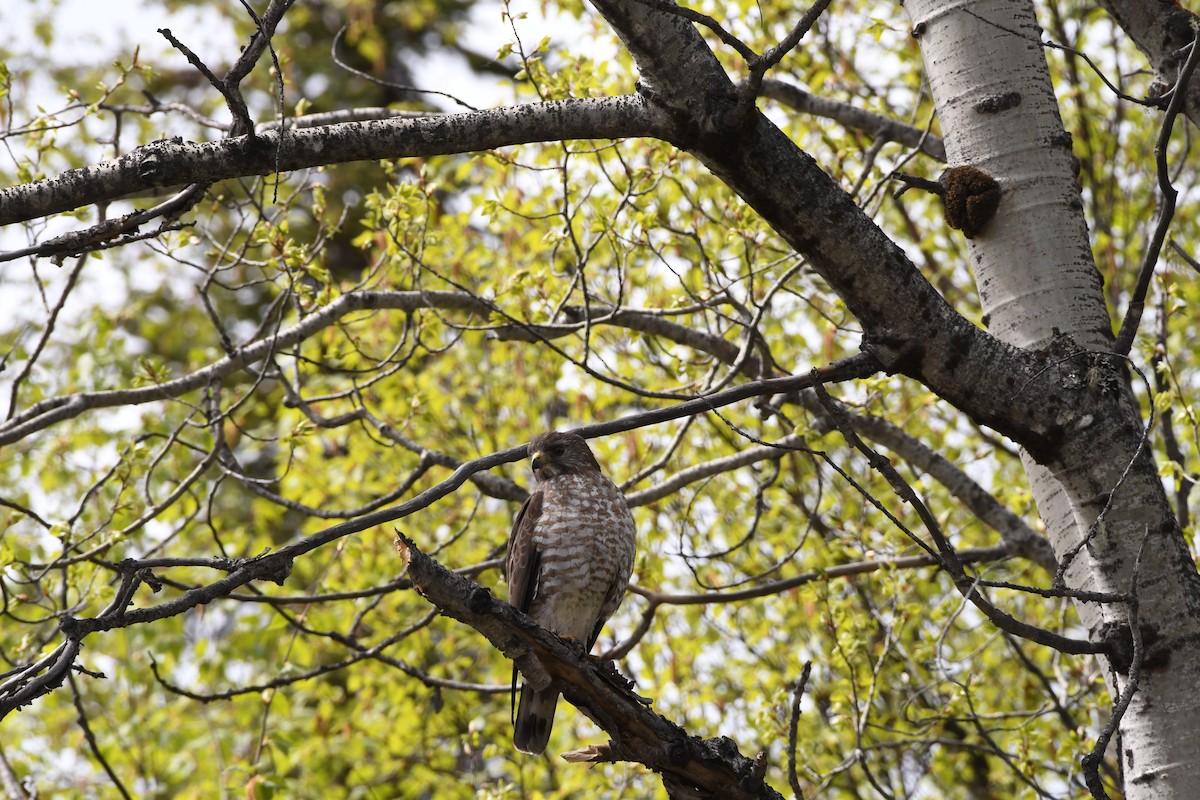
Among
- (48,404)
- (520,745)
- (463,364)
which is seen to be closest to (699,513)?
(463,364)

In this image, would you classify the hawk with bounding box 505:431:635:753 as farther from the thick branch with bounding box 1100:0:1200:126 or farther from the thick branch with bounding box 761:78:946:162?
the thick branch with bounding box 1100:0:1200:126

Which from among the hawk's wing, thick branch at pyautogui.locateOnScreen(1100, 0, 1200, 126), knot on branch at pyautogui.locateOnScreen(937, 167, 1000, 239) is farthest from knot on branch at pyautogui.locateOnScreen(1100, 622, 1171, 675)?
the hawk's wing

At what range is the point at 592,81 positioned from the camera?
4.83 meters

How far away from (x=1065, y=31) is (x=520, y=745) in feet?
19.7

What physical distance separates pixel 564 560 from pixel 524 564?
0.56ft

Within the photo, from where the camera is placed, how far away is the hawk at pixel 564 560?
175 inches

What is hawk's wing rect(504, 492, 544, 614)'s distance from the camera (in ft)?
15.1

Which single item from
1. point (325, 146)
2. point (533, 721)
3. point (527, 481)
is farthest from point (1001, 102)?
point (527, 481)

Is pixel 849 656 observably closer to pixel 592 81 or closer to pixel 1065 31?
pixel 592 81

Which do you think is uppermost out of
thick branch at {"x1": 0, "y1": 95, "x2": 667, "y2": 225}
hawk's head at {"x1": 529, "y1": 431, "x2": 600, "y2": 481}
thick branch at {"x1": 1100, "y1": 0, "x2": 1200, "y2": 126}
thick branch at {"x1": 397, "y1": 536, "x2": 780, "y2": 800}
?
thick branch at {"x1": 1100, "y1": 0, "x2": 1200, "y2": 126}

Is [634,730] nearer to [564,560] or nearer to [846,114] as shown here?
[564,560]

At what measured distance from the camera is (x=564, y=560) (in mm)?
4535

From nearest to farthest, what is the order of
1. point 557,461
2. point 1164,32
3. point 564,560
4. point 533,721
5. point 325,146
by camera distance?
point 325,146 → point 1164,32 → point 533,721 → point 564,560 → point 557,461

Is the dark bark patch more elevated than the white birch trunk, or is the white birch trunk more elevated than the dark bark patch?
the dark bark patch
